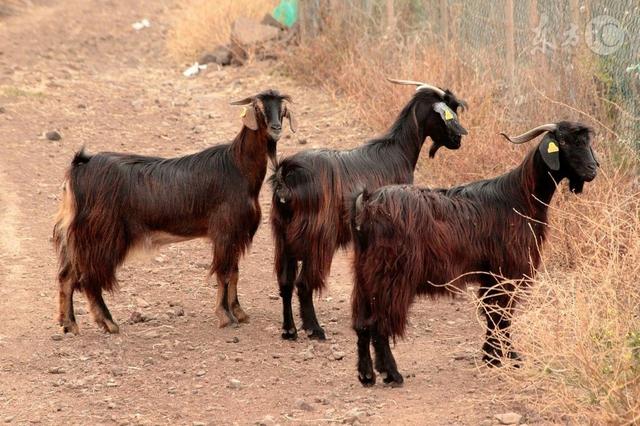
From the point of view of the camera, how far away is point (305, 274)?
26.0ft

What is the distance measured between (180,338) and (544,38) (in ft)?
16.9

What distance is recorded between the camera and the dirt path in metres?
6.69

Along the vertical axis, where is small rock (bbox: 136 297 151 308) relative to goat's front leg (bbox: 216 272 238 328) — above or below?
below

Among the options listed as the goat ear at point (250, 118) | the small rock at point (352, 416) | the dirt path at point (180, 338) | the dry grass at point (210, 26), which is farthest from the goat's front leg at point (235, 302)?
the dry grass at point (210, 26)

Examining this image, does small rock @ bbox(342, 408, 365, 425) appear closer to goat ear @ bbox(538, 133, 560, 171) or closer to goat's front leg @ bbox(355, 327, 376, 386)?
goat's front leg @ bbox(355, 327, 376, 386)

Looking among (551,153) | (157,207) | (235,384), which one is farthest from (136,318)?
(551,153)

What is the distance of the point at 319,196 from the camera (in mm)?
7797

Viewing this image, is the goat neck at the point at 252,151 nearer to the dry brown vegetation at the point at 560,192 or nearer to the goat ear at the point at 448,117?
the goat ear at the point at 448,117

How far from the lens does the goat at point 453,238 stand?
6668mm

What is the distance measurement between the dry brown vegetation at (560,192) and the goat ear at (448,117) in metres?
1.00

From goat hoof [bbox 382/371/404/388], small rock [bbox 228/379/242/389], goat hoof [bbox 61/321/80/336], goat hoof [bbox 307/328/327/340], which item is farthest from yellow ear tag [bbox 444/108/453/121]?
goat hoof [bbox 61/321/80/336]

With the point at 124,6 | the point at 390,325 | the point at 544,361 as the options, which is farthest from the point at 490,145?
the point at 124,6

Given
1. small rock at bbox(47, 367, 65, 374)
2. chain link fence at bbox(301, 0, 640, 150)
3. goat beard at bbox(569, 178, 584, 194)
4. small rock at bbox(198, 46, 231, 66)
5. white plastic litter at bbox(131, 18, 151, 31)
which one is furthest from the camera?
white plastic litter at bbox(131, 18, 151, 31)

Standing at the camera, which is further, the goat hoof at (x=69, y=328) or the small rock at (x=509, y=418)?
the goat hoof at (x=69, y=328)
